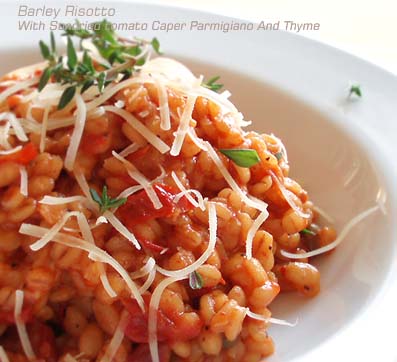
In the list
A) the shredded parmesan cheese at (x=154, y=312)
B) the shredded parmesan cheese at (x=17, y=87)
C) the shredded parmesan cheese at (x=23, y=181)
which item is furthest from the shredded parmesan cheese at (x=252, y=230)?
the shredded parmesan cheese at (x=17, y=87)

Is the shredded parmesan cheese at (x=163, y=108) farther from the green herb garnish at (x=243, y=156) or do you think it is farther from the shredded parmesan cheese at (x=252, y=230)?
the shredded parmesan cheese at (x=252, y=230)

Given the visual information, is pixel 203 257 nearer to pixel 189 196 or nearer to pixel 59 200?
pixel 189 196

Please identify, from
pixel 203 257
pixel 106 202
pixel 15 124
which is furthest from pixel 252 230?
pixel 15 124

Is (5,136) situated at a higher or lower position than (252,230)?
higher

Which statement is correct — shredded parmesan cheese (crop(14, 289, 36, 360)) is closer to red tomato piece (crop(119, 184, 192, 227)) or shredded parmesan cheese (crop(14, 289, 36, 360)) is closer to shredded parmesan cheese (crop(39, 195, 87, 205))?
shredded parmesan cheese (crop(39, 195, 87, 205))

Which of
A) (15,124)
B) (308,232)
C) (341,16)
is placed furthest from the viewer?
(341,16)

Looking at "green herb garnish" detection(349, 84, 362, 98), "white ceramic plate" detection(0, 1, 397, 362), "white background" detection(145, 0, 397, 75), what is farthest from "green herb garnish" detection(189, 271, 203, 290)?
"white background" detection(145, 0, 397, 75)

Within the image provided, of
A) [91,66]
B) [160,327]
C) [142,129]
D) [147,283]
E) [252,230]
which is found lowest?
[160,327]
